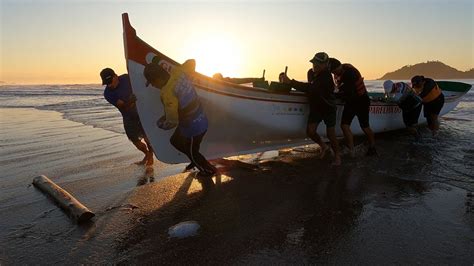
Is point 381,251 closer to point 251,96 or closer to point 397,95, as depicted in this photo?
point 251,96

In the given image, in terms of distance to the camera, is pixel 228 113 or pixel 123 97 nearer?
pixel 228 113

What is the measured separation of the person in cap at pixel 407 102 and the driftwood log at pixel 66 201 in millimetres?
7891

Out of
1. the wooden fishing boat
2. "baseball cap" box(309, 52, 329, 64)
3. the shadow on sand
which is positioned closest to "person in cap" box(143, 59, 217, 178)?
the wooden fishing boat

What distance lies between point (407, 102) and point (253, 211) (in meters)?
6.80

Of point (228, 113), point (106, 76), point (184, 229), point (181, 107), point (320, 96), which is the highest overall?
point (106, 76)

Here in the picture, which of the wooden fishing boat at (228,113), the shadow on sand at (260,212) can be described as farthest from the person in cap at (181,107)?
the shadow on sand at (260,212)

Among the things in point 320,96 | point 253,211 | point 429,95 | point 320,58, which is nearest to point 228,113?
point 320,96

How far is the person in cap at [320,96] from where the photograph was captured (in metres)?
6.25

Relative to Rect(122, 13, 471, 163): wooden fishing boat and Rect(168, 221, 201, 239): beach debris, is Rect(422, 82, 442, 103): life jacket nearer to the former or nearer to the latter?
Rect(122, 13, 471, 163): wooden fishing boat

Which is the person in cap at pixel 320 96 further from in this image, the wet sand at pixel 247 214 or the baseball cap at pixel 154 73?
the baseball cap at pixel 154 73

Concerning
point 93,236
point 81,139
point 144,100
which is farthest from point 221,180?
point 81,139

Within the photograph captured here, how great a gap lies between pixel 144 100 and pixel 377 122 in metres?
5.80

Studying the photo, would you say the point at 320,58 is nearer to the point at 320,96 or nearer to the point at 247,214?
the point at 320,96

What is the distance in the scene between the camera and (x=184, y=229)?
→ 373 centimetres
